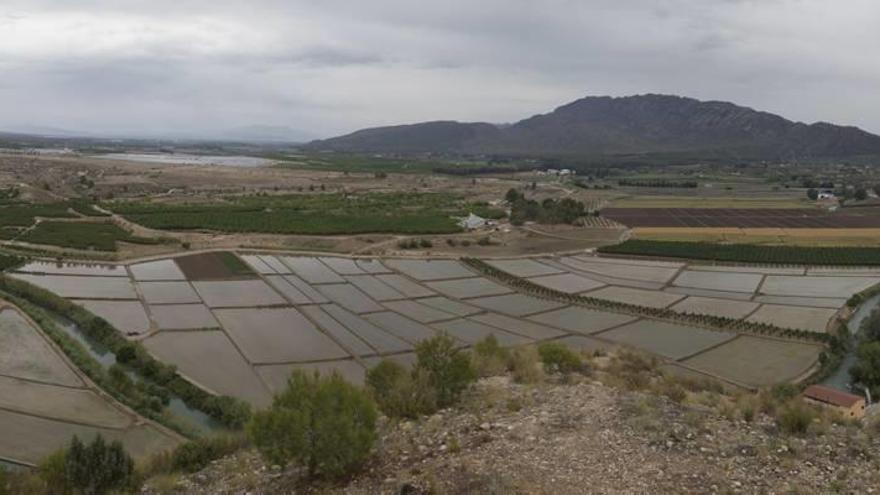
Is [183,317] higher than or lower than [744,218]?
lower

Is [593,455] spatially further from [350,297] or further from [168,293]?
[168,293]

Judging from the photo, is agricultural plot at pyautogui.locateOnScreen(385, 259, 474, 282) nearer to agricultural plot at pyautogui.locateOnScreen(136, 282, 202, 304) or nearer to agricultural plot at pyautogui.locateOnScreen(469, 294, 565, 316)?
agricultural plot at pyautogui.locateOnScreen(469, 294, 565, 316)

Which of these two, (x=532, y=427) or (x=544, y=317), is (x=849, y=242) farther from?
(x=532, y=427)

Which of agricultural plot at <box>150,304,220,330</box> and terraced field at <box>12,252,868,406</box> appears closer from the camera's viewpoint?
terraced field at <box>12,252,868,406</box>

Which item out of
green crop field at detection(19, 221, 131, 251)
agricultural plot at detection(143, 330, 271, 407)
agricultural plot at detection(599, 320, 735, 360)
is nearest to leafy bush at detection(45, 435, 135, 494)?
agricultural plot at detection(143, 330, 271, 407)

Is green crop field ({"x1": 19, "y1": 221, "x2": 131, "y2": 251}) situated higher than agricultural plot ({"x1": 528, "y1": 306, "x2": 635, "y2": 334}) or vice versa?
green crop field ({"x1": 19, "y1": 221, "x2": 131, "y2": 251})

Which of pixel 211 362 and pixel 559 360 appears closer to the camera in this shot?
pixel 559 360

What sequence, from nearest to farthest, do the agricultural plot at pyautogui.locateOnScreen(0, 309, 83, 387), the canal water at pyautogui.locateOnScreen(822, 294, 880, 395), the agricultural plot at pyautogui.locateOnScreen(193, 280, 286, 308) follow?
1. the agricultural plot at pyautogui.locateOnScreen(0, 309, 83, 387)
2. the canal water at pyautogui.locateOnScreen(822, 294, 880, 395)
3. the agricultural plot at pyautogui.locateOnScreen(193, 280, 286, 308)

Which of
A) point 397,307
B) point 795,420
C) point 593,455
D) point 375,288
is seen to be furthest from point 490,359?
point 375,288
